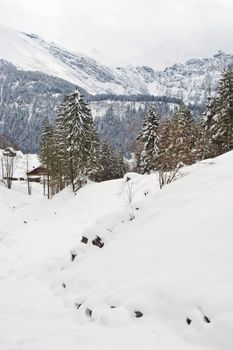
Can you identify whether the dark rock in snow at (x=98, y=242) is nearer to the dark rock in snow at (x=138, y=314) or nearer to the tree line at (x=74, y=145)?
the dark rock in snow at (x=138, y=314)

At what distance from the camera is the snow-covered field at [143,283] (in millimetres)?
6336

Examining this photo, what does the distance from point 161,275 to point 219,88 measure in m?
33.3

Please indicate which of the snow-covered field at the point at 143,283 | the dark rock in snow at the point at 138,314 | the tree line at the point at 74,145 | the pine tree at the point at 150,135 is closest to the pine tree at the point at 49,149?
the tree line at the point at 74,145

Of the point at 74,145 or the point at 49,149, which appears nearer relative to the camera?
the point at 74,145

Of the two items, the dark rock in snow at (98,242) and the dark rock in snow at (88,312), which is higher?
the dark rock in snow at (98,242)

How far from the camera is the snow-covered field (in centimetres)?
634

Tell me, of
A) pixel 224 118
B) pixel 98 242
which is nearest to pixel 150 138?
pixel 224 118

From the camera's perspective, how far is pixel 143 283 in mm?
7715

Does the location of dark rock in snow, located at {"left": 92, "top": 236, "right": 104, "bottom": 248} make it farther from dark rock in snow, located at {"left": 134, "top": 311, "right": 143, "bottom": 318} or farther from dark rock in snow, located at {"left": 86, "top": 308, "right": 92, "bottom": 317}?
dark rock in snow, located at {"left": 134, "top": 311, "right": 143, "bottom": 318}

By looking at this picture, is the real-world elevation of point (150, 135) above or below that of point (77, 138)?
above

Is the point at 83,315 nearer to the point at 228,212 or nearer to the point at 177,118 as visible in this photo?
the point at 228,212

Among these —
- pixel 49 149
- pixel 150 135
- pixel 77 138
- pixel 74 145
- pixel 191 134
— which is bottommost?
pixel 49 149

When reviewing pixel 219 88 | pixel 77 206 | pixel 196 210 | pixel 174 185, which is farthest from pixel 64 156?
pixel 196 210

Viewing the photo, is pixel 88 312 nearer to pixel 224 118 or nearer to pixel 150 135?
pixel 224 118
